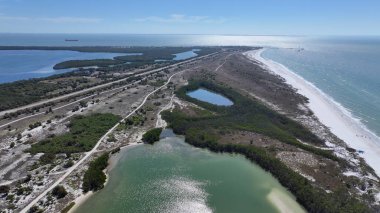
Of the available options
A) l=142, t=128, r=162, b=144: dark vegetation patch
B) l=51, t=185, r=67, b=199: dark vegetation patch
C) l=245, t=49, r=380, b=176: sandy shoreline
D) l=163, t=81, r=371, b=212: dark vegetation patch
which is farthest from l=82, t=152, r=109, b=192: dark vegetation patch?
l=245, t=49, r=380, b=176: sandy shoreline

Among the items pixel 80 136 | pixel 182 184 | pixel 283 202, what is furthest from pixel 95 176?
pixel 283 202

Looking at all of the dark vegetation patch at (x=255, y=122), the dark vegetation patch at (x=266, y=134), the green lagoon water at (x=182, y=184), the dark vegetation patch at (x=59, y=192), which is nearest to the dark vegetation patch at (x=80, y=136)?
the green lagoon water at (x=182, y=184)

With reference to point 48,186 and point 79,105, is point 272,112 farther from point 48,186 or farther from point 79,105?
point 48,186

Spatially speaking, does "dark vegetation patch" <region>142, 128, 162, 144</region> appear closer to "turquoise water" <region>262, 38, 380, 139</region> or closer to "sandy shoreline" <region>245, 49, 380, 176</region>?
"sandy shoreline" <region>245, 49, 380, 176</region>

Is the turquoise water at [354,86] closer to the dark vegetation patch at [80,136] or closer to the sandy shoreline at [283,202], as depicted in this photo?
the sandy shoreline at [283,202]

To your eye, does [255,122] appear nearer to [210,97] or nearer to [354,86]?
[210,97]

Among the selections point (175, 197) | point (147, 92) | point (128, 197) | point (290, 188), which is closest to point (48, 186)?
point (128, 197)
